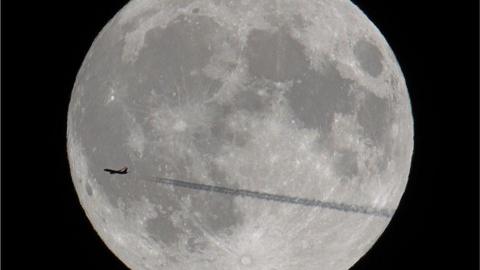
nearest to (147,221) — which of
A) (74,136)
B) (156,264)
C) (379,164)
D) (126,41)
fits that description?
(156,264)

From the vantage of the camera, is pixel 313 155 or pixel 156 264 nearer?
pixel 313 155

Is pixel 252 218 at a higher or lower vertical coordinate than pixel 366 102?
lower

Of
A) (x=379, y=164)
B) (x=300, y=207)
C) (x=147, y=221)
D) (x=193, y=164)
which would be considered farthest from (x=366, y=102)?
(x=147, y=221)

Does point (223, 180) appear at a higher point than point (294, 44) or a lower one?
lower

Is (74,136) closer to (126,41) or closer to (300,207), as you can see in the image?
(126,41)

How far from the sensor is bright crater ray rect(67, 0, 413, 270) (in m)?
5.17

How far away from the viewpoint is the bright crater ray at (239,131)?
517 cm

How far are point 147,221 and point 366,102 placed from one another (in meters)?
1.71

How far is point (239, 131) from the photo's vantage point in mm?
5125

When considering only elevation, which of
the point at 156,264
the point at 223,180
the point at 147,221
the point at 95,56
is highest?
the point at 95,56

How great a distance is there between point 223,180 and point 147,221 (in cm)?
67

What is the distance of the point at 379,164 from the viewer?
5.59m

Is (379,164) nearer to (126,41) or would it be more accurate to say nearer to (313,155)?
(313,155)

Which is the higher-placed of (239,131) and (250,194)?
(239,131)
